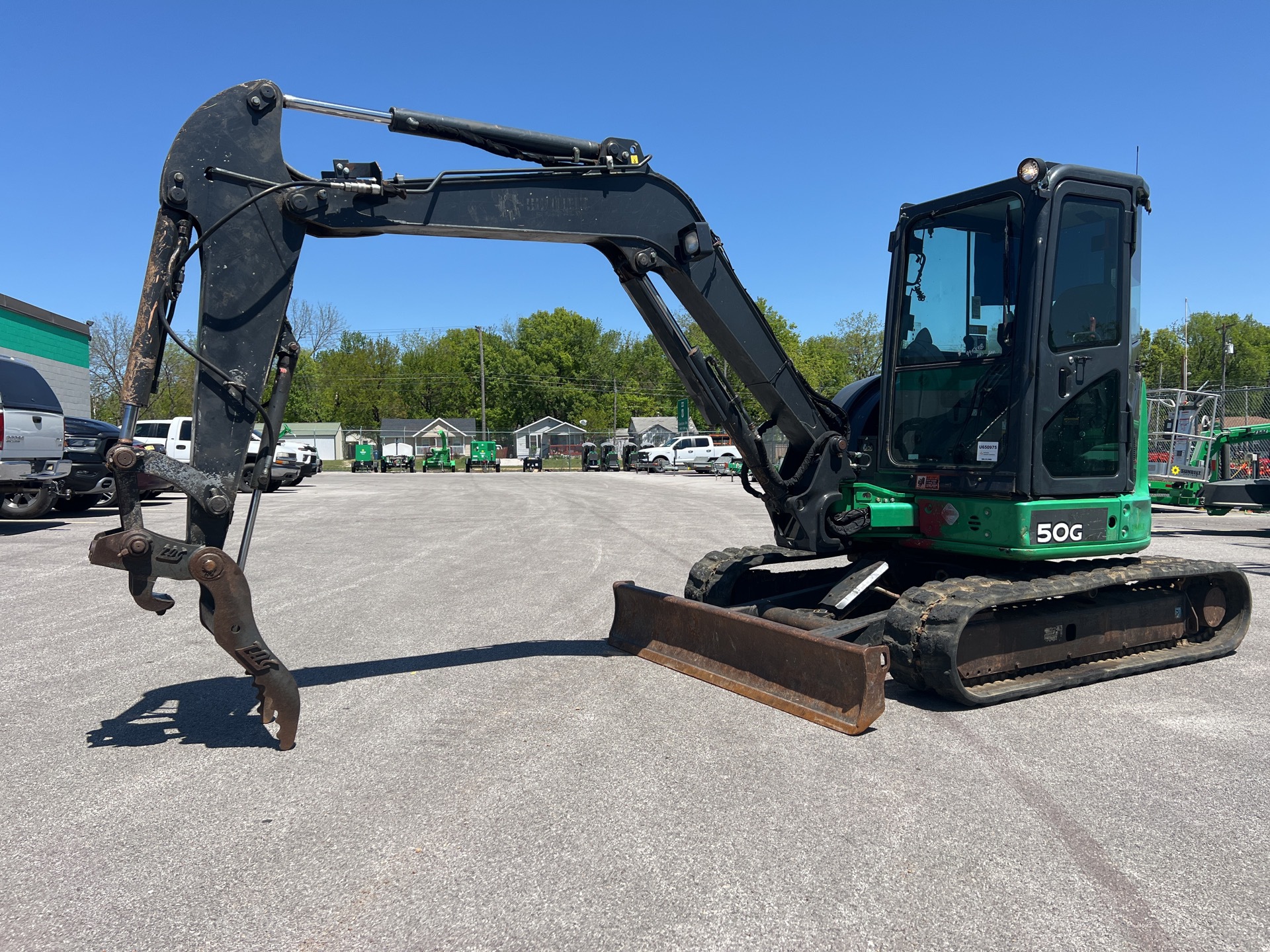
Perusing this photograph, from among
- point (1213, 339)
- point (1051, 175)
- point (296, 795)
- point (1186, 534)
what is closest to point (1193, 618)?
point (1051, 175)

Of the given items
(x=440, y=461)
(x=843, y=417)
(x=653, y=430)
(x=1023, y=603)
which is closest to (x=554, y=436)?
(x=653, y=430)

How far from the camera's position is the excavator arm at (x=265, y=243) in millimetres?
4688

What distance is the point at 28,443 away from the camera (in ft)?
47.9

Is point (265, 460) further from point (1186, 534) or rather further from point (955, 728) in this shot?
point (1186, 534)

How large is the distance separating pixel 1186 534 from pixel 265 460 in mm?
16383

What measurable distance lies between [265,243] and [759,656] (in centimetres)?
379

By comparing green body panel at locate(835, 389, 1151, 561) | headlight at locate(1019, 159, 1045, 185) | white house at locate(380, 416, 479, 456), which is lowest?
green body panel at locate(835, 389, 1151, 561)

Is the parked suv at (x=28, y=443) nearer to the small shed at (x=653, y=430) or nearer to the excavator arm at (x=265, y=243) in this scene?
the excavator arm at (x=265, y=243)

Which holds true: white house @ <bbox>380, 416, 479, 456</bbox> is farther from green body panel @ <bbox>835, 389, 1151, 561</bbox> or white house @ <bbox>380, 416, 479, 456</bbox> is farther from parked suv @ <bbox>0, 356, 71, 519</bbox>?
green body panel @ <bbox>835, 389, 1151, 561</bbox>

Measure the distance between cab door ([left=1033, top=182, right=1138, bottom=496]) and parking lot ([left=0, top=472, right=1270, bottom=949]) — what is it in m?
1.51

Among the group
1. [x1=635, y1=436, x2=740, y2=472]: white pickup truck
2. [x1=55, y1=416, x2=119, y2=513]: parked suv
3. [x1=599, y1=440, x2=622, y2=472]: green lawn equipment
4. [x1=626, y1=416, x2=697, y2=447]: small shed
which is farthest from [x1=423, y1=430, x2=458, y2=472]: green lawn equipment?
[x1=55, y1=416, x2=119, y2=513]: parked suv

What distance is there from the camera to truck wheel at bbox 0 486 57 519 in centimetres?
1548

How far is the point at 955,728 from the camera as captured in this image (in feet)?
17.6

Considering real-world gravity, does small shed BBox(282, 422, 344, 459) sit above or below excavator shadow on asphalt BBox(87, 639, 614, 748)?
above
